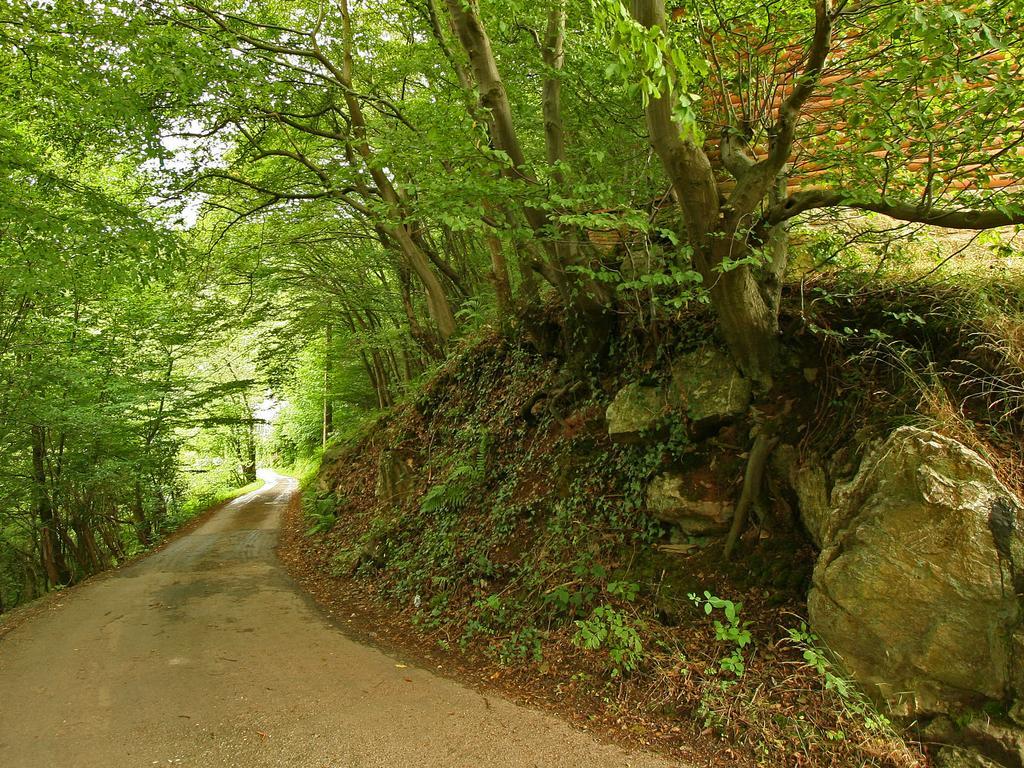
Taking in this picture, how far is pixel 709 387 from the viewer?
5891 millimetres

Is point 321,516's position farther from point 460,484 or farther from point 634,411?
point 634,411

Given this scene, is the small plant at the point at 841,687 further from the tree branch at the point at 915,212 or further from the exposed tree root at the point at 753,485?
the tree branch at the point at 915,212

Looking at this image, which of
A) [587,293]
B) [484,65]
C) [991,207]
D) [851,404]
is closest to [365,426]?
[587,293]

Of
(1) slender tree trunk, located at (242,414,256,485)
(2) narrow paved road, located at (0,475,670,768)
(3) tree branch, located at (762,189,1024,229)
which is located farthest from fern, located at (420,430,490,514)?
(1) slender tree trunk, located at (242,414,256,485)

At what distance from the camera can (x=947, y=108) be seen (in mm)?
4535

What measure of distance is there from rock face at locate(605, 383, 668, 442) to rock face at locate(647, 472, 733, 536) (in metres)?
0.68

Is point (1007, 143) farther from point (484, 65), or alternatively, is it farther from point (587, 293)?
point (484, 65)

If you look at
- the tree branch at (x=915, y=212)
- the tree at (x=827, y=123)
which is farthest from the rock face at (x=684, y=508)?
the tree branch at (x=915, y=212)

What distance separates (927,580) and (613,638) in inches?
98.4

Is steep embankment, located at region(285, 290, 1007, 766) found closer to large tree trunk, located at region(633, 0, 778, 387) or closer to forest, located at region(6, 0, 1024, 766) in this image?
forest, located at region(6, 0, 1024, 766)

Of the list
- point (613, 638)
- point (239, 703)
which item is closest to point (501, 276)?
point (613, 638)

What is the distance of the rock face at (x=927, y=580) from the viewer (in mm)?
3625

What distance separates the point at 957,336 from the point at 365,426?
46.4ft

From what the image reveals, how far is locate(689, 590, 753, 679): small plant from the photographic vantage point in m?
4.36
